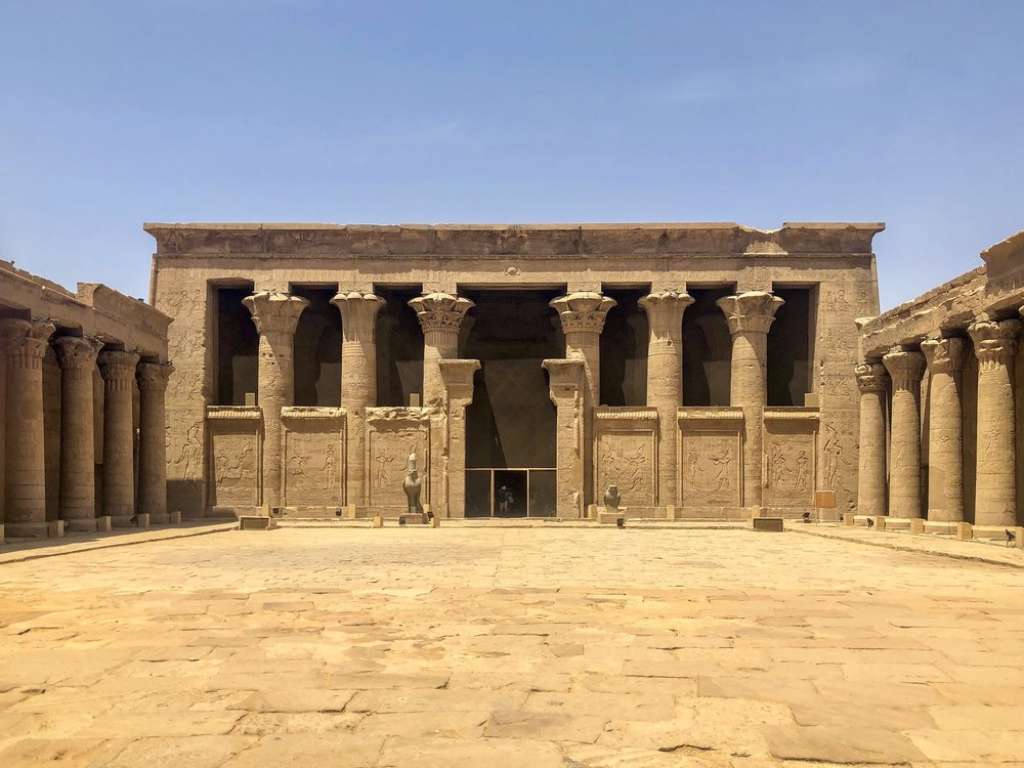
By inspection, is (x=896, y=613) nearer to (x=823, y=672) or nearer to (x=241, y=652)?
(x=823, y=672)

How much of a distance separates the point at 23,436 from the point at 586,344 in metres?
17.1

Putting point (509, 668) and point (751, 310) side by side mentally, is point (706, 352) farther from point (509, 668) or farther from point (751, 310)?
point (509, 668)

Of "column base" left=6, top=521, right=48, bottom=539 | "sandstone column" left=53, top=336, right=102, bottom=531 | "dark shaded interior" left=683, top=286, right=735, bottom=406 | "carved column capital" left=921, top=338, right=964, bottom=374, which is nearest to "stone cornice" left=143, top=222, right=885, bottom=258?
"dark shaded interior" left=683, top=286, right=735, bottom=406

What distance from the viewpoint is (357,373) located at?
30.5m

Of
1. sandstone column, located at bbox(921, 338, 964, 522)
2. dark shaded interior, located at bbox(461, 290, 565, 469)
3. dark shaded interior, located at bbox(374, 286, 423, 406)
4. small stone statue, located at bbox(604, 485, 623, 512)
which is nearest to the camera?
sandstone column, located at bbox(921, 338, 964, 522)

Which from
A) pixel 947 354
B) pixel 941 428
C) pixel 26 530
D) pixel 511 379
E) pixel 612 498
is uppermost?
pixel 947 354

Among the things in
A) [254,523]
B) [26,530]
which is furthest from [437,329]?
[26,530]

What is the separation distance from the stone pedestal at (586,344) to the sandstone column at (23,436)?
50.9 ft

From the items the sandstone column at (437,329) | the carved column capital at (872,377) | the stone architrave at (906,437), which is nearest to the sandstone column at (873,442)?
the carved column capital at (872,377)

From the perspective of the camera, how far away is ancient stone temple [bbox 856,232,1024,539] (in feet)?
63.7

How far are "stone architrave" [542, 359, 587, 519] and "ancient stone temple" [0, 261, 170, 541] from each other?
11.8m

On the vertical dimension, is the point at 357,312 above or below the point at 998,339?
above

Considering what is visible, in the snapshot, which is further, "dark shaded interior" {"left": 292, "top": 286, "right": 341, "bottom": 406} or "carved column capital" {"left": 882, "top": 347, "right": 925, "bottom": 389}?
"dark shaded interior" {"left": 292, "top": 286, "right": 341, "bottom": 406}

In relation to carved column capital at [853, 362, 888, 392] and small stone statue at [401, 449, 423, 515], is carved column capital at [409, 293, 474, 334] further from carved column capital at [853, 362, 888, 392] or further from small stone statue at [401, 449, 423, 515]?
carved column capital at [853, 362, 888, 392]
